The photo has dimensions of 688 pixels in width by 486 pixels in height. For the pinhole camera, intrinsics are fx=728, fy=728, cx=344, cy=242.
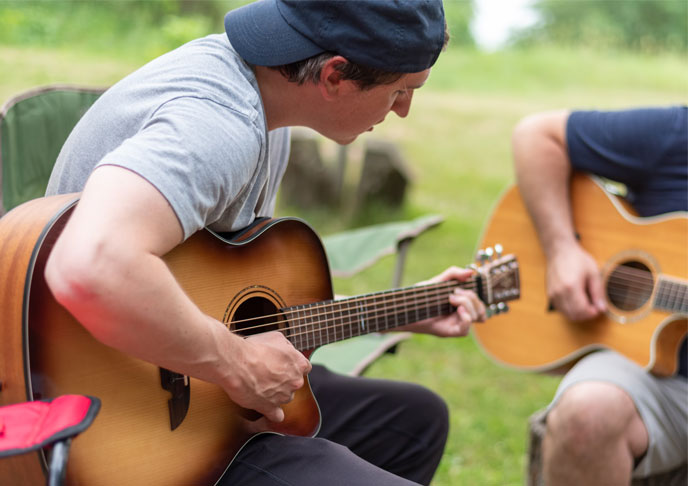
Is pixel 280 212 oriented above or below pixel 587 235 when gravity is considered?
below

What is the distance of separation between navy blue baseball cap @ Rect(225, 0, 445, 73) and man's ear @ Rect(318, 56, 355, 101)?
0.02 meters

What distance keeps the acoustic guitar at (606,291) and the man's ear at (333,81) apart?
139cm

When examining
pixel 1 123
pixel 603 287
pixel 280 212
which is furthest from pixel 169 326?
pixel 280 212

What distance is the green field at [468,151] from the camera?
3424mm

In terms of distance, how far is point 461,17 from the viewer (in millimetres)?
9211

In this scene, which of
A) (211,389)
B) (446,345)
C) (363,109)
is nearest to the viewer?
(211,389)

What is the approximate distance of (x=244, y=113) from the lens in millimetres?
1399

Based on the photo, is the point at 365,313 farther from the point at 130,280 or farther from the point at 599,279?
the point at 599,279

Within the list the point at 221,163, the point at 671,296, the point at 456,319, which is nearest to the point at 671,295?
the point at 671,296

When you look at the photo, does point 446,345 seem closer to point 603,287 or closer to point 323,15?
point 603,287

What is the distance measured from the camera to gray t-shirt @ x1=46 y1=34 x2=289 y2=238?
1.23 meters

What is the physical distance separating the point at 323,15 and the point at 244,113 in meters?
0.26

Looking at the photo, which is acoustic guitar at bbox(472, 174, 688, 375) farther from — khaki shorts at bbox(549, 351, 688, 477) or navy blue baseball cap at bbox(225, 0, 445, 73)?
navy blue baseball cap at bbox(225, 0, 445, 73)

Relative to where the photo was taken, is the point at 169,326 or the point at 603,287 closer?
the point at 169,326
